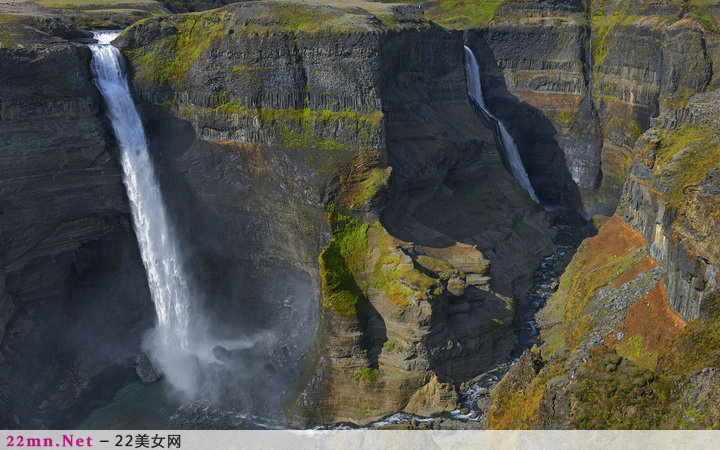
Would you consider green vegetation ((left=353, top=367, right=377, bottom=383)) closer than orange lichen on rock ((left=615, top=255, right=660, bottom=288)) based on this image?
No

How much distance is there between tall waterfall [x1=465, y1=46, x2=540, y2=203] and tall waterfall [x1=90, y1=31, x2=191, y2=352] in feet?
111

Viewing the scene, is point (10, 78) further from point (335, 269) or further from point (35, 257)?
point (335, 269)

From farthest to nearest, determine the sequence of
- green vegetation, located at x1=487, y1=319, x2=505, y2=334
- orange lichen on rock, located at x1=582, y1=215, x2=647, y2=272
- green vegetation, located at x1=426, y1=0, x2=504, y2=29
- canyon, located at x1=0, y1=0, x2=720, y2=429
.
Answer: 1. green vegetation, located at x1=426, y1=0, x2=504, y2=29
2. green vegetation, located at x1=487, y1=319, x2=505, y2=334
3. orange lichen on rock, located at x1=582, y1=215, x2=647, y2=272
4. canyon, located at x1=0, y1=0, x2=720, y2=429

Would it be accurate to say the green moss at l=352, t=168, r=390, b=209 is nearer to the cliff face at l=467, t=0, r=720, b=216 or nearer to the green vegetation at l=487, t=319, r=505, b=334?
the green vegetation at l=487, t=319, r=505, b=334

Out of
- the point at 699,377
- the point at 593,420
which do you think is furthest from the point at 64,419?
the point at 699,377

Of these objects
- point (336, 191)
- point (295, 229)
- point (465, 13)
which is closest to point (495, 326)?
point (336, 191)

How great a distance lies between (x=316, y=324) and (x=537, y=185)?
38.5 m

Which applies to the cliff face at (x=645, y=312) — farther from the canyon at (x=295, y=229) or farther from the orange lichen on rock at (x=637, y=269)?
the canyon at (x=295, y=229)

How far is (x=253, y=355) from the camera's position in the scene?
45250 mm

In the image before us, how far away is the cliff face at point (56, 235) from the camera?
138 feet

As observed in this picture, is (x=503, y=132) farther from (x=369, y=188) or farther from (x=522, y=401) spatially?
(x=522, y=401)

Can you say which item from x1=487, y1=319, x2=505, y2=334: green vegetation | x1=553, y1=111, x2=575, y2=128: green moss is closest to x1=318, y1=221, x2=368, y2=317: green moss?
x1=487, y1=319, x2=505, y2=334: green vegetation

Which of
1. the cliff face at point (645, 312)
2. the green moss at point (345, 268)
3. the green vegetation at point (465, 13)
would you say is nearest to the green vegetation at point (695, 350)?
the cliff face at point (645, 312)

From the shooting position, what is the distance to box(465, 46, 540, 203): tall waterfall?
68625mm
